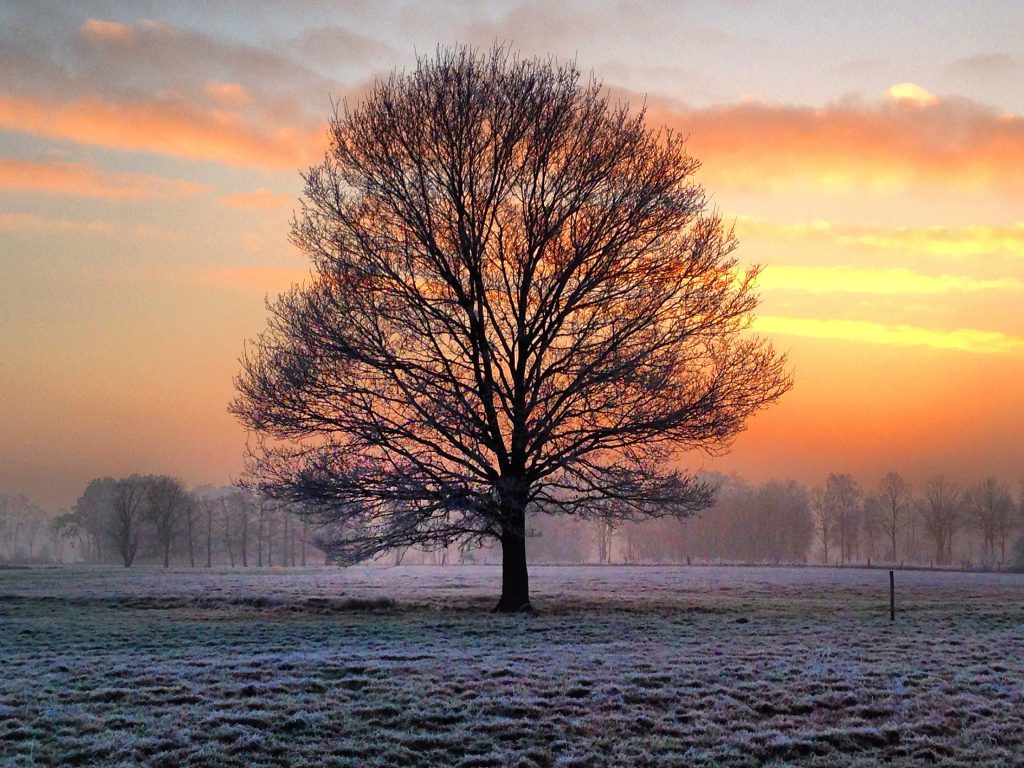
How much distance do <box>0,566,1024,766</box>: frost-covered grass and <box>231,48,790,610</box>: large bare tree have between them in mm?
3803

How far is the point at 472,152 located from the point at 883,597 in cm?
2490

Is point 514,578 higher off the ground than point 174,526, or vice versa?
point 514,578

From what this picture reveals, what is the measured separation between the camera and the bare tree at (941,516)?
115 m

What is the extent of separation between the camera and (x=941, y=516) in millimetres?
119500

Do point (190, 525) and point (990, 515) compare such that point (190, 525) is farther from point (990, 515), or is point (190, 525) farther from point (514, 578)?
point (990, 515)

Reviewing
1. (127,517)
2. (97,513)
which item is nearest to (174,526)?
(127,517)

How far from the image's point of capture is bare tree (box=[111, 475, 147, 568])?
90.1 metres

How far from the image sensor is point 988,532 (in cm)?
11244

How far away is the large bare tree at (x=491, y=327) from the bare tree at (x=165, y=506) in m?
74.1

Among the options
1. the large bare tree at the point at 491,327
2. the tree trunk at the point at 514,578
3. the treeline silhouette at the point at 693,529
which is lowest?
the treeline silhouette at the point at 693,529

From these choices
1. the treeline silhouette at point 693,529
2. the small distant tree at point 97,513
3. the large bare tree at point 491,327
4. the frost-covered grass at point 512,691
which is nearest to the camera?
the frost-covered grass at point 512,691

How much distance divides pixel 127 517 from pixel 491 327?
245ft

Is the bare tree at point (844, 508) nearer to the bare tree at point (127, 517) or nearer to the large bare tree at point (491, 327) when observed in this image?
the bare tree at point (127, 517)

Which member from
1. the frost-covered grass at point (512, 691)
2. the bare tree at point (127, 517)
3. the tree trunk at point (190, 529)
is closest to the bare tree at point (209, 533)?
the tree trunk at point (190, 529)
